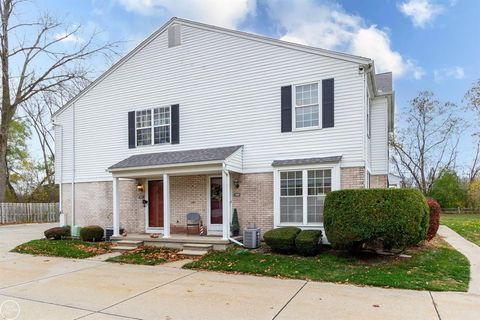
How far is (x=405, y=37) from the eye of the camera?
53.2 ft

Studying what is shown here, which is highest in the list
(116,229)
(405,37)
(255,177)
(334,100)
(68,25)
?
(68,25)

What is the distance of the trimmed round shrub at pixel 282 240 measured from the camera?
9.68 meters

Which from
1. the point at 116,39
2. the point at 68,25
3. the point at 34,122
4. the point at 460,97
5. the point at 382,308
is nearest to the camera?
the point at 382,308

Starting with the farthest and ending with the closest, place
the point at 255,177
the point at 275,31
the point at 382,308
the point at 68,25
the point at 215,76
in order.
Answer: the point at 68,25 → the point at 275,31 → the point at 215,76 → the point at 255,177 → the point at 382,308

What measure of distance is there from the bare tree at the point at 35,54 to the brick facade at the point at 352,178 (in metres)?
18.5

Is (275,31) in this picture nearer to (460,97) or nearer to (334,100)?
(334,100)

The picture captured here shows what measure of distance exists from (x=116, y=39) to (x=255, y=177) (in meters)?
14.2

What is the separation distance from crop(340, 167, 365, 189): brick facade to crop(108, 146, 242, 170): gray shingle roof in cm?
354

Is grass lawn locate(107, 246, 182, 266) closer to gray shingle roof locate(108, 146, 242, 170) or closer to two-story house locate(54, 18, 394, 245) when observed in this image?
two-story house locate(54, 18, 394, 245)

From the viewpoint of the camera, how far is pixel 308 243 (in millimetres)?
9367

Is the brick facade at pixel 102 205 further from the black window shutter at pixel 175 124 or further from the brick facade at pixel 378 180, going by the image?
the brick facade at pixel 378 180

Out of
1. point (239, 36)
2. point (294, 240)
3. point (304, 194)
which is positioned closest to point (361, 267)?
point (294, 240)

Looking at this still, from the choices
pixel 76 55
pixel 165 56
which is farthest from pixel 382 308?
pixel 76 55

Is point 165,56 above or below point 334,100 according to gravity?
above
